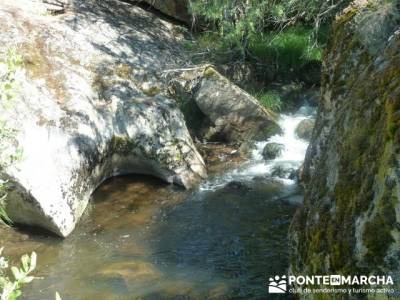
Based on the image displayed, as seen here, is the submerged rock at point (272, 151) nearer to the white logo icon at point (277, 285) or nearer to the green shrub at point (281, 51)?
the green shrub at point (281, 51)

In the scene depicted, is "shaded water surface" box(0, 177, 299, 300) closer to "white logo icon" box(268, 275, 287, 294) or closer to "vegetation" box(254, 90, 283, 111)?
"white logo icon" box(268, 275, 287, 294)

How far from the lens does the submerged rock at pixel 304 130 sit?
11062 mm

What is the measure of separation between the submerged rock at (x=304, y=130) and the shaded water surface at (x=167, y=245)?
198cm

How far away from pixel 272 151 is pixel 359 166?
259 inches

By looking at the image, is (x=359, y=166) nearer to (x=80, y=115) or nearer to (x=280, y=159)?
(x=80, y=115)

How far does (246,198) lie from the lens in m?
8.90

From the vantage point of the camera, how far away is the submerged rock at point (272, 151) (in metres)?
10.5

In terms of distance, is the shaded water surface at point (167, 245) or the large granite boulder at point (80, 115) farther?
the large granite boulder at point (80, 115)

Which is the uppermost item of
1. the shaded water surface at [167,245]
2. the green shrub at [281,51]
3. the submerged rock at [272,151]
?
the green shrub at [281,51]

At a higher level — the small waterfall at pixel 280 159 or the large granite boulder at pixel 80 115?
the large granite boulder at pixel 80 115

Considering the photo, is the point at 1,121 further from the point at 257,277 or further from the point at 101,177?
the point at 101,177

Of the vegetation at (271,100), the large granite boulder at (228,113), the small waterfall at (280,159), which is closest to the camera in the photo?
the small waterfall at (280,159)

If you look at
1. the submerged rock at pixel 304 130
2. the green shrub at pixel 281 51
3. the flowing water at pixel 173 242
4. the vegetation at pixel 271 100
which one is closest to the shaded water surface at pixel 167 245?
the flowing water at pixel 173 242

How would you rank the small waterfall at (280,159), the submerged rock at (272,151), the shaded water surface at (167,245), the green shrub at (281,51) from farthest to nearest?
the green shrub at (281,51)
the submerged rock at (272,151)
the small waterfall at (280,159)
the shaded water surface at (167,245)
